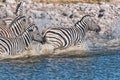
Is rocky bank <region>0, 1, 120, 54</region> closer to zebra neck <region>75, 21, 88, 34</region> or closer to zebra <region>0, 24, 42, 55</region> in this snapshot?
zebra neck <region>75, 21, 88, 34</region>

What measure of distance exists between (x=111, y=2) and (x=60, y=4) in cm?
236

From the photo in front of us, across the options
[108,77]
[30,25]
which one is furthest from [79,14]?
[108,77]

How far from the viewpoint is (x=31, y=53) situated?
80.2 feet

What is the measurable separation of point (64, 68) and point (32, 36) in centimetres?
323

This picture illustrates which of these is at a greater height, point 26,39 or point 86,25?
point 86,25

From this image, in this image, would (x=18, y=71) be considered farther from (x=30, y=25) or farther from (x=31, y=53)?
(x=30, y=25)

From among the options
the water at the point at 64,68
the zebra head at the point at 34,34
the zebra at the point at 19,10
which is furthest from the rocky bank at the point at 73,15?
the water at the point at 64,68

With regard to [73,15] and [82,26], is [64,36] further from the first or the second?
[73,15]

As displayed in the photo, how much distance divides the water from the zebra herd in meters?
0.64

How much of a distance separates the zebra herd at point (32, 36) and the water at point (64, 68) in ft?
2.10

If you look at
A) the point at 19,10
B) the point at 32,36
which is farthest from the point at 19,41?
the point at 19,10

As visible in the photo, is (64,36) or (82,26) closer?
(64,36)

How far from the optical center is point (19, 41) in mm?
24422

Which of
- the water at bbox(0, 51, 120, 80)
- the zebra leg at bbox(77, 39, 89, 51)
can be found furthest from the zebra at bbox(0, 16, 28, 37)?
the water at bbox(0, 51, 120, 80)
